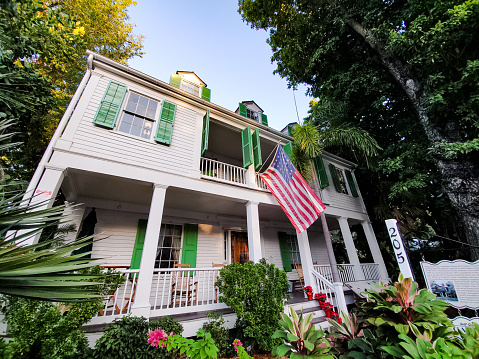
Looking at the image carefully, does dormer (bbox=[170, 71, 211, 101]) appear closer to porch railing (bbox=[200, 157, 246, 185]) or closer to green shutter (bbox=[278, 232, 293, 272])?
porch railing (bbox=[200, 157, 246, 185])

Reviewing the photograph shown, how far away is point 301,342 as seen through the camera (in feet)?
6.57

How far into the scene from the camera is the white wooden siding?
4.60 m

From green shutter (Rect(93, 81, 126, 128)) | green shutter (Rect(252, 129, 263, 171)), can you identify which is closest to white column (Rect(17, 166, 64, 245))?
green shutter (Rect(93, 81, 126, 128))

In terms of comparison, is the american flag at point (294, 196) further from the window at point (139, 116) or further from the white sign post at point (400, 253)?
the window at point (139, 116)

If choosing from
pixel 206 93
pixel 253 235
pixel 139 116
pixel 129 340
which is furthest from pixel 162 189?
pixel 206 93

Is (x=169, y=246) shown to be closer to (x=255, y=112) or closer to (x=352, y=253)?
(x=352, y=253)

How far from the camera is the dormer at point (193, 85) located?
853 cm

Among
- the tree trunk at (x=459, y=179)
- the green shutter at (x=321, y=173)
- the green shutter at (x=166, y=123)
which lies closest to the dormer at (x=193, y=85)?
the green shutter at (x=166, y=123)

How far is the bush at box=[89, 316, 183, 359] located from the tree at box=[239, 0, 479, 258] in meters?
8.66

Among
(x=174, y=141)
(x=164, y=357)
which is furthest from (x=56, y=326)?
(x=174, y=141)

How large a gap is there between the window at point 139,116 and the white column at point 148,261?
1.79 meters

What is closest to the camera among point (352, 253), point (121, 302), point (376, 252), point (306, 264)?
point (121, 302)

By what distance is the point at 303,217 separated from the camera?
573 cm

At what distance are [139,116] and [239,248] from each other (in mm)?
6160
